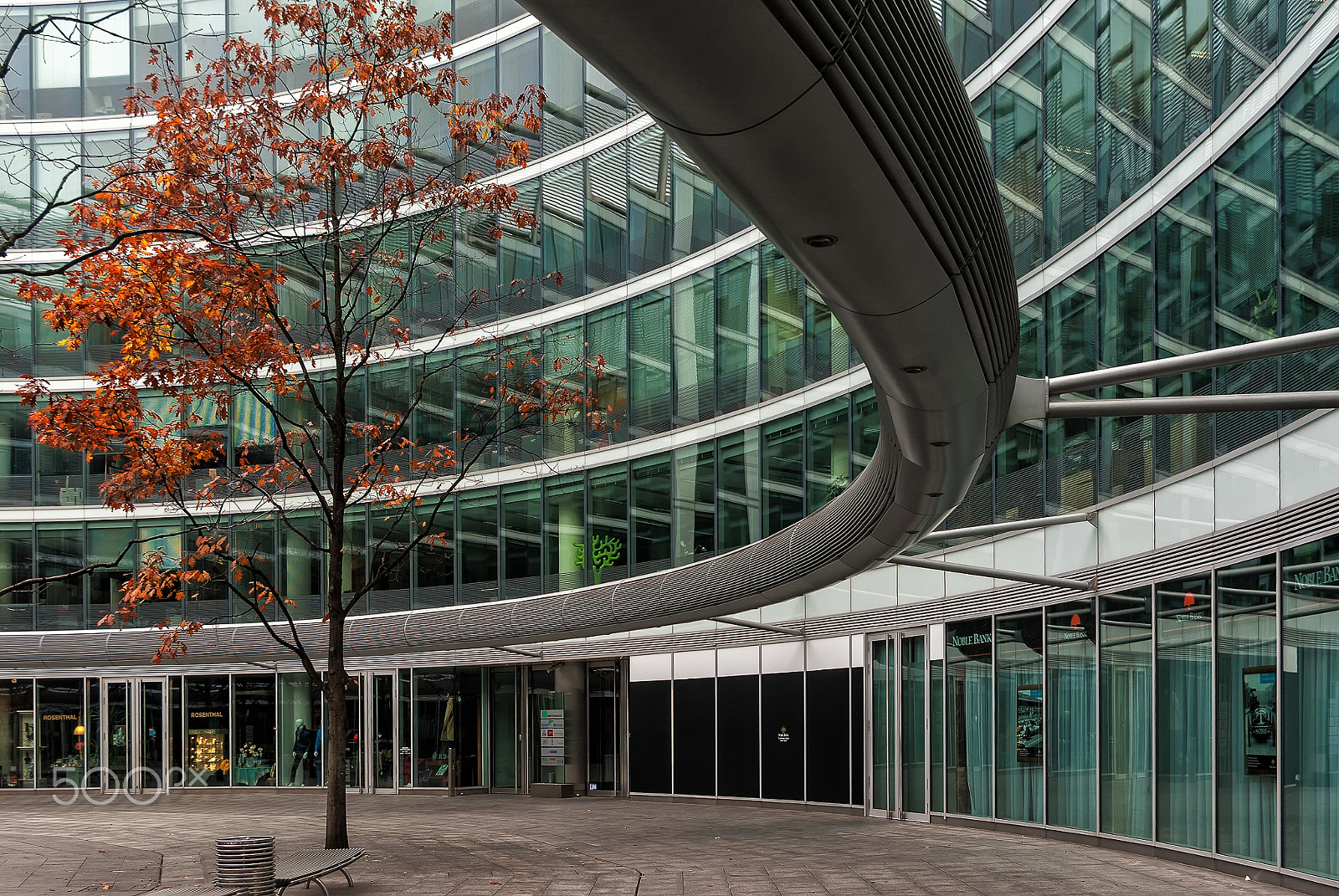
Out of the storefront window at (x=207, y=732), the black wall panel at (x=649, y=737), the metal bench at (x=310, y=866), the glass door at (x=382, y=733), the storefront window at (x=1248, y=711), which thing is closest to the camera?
the metal bench at (x=310, y=866)

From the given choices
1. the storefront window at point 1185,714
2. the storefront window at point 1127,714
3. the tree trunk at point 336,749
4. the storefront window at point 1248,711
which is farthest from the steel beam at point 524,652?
the storefront window at point 1248,711

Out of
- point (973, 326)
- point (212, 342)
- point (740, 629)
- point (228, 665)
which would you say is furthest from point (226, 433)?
point (973, 326)

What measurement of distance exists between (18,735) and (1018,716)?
26624 millimetres

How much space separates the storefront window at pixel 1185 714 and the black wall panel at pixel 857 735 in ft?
25.9

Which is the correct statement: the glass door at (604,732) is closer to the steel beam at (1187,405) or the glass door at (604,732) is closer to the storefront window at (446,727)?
the storefront window at (446,727)

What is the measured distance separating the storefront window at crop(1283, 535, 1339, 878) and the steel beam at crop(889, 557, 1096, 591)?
4138mm

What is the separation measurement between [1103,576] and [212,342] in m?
11.1

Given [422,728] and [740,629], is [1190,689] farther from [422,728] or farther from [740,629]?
[422,728]

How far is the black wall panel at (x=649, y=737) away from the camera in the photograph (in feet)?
92.6

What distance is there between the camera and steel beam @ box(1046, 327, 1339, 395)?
7.88 meters

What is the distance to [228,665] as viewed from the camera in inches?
1380

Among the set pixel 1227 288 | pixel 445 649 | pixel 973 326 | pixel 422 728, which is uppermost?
pixel 1227 288

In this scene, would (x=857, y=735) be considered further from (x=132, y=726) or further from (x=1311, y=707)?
(x=132, y=726)

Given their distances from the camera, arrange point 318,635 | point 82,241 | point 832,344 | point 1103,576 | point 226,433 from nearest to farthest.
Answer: point 82,241, point 1103,576, point 832,344, point 318,635, point 226,433
